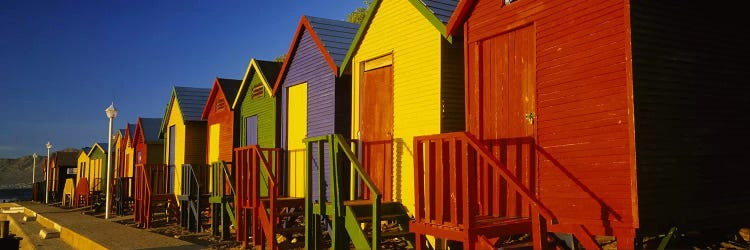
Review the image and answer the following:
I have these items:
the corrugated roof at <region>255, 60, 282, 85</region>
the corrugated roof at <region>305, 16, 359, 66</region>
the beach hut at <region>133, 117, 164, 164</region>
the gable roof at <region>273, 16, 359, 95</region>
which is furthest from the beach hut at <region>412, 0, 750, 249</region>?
the beach hut at <region>133, 117, 164, 164</region>

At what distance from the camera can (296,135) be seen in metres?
15.2

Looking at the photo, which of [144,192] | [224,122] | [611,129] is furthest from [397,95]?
[144,192]

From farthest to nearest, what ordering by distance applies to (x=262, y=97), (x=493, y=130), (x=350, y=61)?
(x=262, y=97)
(x=350, y=61)
(x=493, y=130)

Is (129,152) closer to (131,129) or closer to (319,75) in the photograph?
(131,129)

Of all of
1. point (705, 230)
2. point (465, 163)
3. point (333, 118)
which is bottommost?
point (705, 230)

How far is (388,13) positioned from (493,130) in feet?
12.4

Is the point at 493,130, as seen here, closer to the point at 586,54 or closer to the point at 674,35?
the point at 586,54

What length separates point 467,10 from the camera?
9.27m

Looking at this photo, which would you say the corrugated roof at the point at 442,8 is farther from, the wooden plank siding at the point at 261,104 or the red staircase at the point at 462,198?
the wooden plank siding at the point at 261,104

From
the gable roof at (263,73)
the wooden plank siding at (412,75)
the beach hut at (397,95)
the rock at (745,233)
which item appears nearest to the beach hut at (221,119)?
the gable roof at (263,73)

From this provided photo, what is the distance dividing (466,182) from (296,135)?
29.3 ft

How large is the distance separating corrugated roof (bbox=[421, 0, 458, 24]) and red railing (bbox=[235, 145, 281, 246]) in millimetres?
4054

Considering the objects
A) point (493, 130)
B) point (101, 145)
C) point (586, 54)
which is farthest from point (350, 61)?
point (101, 145)

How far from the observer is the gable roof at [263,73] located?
16938 mm
